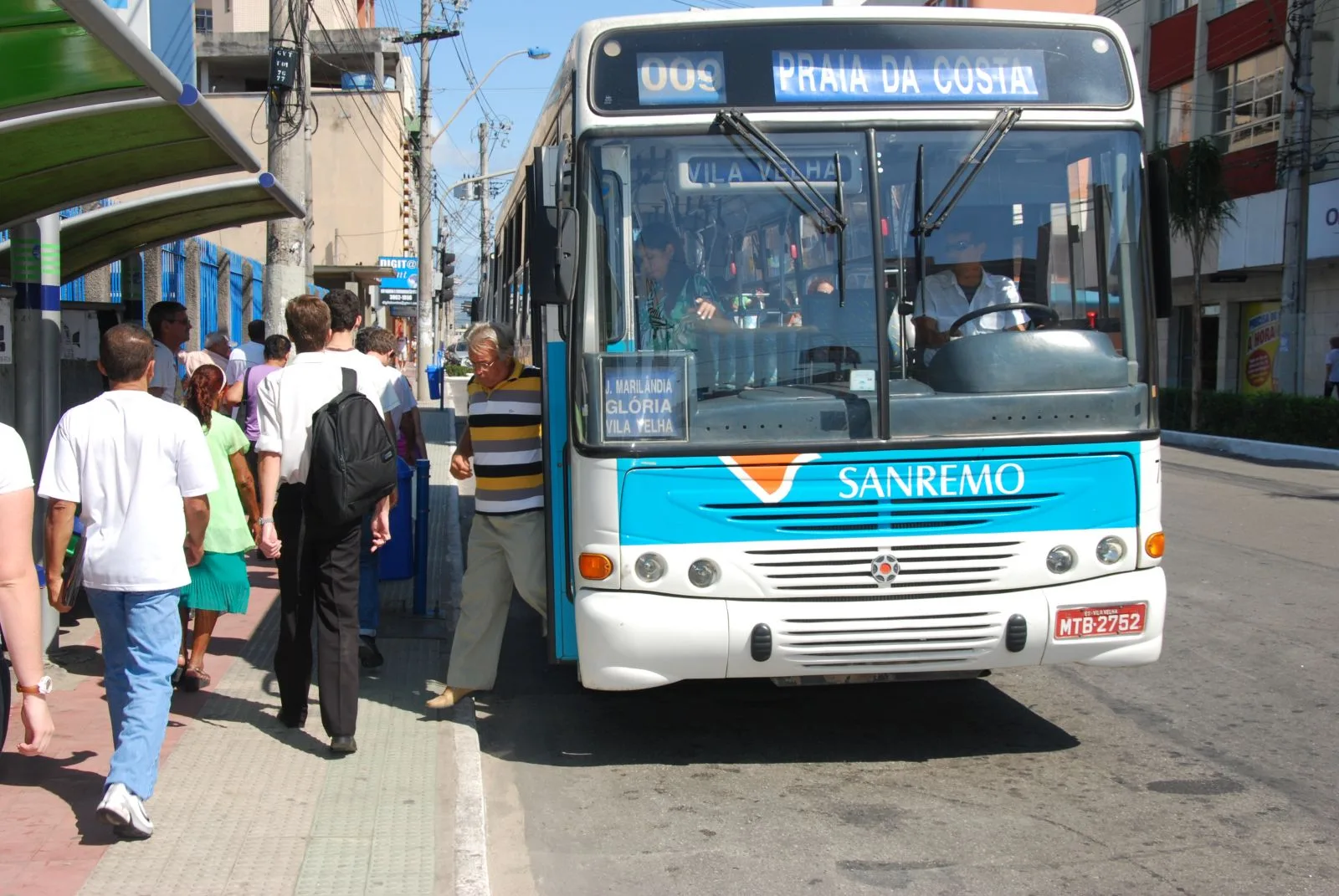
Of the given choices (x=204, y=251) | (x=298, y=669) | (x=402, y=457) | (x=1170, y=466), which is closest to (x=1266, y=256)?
(x=1170, y=466)

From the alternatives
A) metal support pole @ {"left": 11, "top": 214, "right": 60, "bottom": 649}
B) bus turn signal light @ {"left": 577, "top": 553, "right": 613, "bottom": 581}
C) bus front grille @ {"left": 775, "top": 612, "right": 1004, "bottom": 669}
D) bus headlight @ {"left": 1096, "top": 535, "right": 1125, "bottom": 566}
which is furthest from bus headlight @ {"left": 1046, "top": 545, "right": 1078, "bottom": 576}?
metal support pole @ {"left": 11, "top": 214, "right": 60, "bottom": 649}

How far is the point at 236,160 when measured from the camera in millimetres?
7117

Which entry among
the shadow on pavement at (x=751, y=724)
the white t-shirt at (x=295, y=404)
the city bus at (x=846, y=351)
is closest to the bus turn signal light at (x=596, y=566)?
the city bus at (x=846, y=351)

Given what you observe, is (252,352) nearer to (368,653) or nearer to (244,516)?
(368,653)

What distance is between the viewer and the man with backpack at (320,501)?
5785 millimetres

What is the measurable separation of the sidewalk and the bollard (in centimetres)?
118

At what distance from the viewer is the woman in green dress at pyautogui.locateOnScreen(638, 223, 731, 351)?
585cm

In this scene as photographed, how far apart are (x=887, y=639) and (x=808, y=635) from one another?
33 cm

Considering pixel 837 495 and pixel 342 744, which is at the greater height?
pixel 837 495

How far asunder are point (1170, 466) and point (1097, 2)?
22730mm

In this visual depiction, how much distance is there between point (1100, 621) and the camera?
233 inches

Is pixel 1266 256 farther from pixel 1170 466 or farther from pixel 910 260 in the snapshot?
pixel 910 260

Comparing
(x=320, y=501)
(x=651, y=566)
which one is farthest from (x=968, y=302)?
(x=320, y=501)

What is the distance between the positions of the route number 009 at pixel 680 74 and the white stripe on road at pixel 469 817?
2.98 metres
